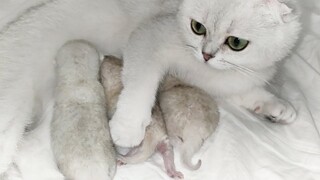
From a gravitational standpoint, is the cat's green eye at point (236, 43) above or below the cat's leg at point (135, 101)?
above

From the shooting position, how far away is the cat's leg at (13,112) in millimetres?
1434

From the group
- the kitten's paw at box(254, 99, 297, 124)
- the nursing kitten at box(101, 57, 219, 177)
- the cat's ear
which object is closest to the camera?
the cat's ear

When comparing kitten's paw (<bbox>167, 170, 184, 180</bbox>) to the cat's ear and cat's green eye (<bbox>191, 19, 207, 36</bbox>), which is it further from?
the cat's ear

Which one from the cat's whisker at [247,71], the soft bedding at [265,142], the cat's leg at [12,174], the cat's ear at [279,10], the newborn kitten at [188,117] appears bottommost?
the cat's leg at [12,174]

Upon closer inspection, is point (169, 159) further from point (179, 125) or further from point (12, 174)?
point (12, 174)

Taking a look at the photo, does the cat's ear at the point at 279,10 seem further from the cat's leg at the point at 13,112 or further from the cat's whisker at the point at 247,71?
the cat's leg at the point at 13,112

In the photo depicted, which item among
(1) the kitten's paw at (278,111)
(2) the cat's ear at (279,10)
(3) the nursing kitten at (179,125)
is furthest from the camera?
(1) the kitten's paw at (278,111)

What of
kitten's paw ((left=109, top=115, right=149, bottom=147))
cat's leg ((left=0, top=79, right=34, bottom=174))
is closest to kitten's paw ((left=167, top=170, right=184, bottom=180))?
kitten's paw ((left=109, top=115, right=149, bottom=147))

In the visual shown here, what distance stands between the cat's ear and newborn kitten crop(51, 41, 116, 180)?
0.50m

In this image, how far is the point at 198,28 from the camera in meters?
1.44

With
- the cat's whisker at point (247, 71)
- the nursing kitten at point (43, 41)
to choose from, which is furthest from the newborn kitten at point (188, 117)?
the nursing kitten at point (43, 41)

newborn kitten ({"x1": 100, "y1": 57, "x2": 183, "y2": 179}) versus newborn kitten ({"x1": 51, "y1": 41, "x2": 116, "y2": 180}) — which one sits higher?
newborn kitten ({"x1": 51, "y1": 41, "x2": 116, "y2": 180})

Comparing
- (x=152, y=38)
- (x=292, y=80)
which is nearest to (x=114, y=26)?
(x=152, y=38)

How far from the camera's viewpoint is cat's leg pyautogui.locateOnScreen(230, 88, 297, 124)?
1.61 m
